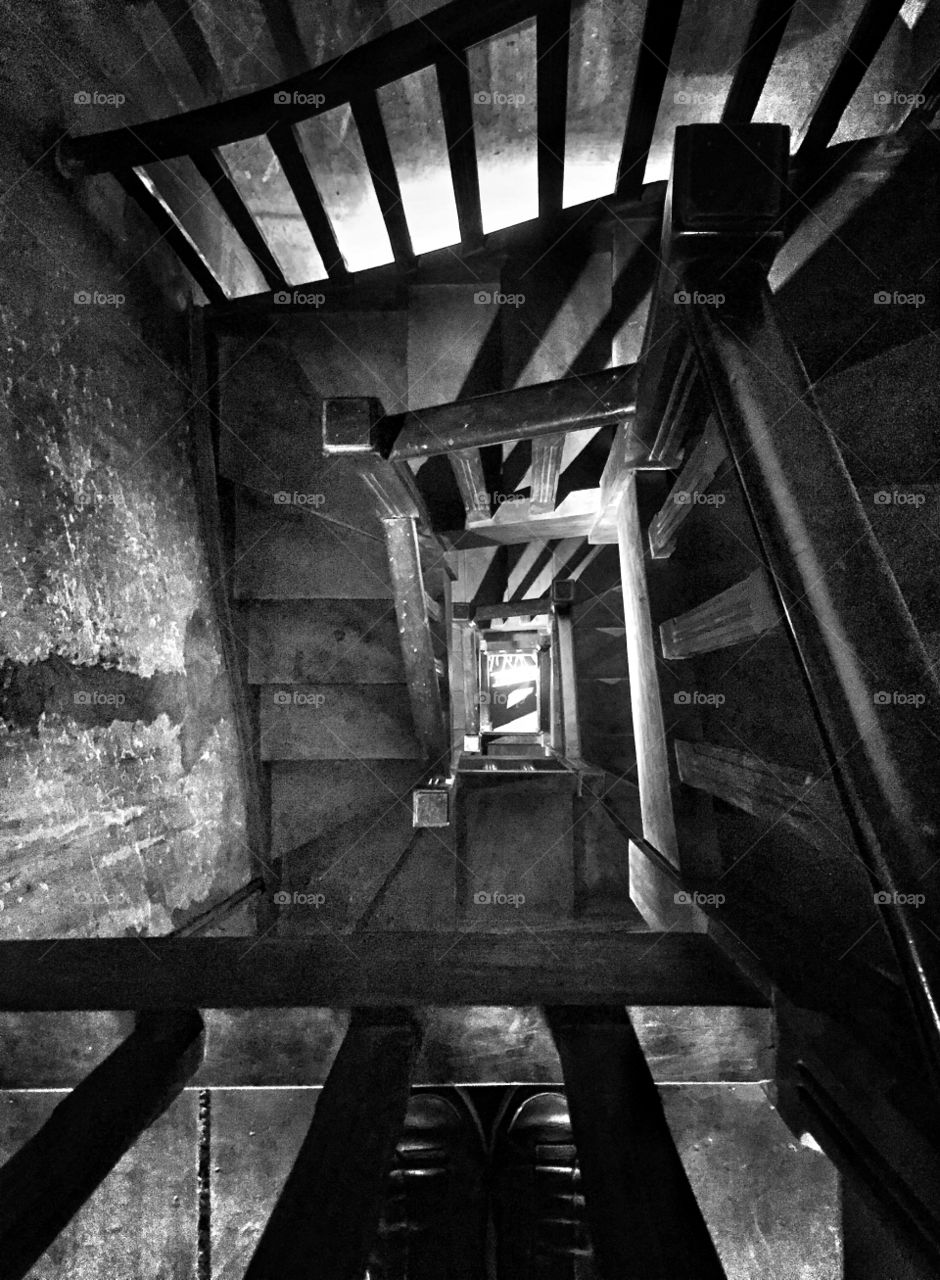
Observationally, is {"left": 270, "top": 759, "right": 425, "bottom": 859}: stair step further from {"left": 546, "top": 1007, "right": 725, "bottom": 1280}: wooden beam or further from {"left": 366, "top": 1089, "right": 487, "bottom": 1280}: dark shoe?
{"left": 546, "top": 1007, "right": 725, "bottom": 1280}: wooden beam

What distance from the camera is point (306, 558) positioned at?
3.93 meters

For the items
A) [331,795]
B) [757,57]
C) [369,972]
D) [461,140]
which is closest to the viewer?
[369,972]

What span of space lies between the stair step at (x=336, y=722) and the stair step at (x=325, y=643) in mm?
78

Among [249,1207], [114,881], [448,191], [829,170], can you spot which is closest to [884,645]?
[249,1207]

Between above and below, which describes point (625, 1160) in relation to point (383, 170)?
below

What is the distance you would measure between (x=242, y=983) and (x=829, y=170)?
363cm

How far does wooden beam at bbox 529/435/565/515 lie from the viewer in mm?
2682

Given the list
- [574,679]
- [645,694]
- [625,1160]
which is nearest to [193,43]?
[645,694]

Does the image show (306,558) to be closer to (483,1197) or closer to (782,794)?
(782,794)

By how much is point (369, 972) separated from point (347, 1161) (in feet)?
1.21

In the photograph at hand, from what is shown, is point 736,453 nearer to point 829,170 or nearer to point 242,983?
point 242,983

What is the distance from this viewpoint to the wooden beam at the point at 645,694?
2.84m

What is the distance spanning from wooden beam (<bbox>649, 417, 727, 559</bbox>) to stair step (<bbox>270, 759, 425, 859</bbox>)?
2.06 m

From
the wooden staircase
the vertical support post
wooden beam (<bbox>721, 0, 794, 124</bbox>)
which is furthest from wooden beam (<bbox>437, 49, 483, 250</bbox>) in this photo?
the vertical support post
